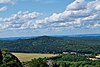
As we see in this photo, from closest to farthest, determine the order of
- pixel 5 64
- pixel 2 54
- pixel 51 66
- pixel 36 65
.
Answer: pixel 5 64
pixel 2 54
pixel 36 65
pixel 51 66

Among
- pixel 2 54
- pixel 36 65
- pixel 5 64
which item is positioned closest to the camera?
pixel 5 64

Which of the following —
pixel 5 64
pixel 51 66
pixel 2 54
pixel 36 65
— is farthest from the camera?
pixel 51 66

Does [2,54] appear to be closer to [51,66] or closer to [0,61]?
[0,61]

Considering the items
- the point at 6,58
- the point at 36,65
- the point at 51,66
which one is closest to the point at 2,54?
the point at 6,58

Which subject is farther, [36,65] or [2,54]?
[36,65]

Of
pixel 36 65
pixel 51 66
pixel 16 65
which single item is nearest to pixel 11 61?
pixel 16 65

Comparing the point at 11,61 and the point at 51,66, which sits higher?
the point at 11,61

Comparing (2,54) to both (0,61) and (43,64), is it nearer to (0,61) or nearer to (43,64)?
(0,61)

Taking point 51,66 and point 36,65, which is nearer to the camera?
point 36,65

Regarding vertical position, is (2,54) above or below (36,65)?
above
